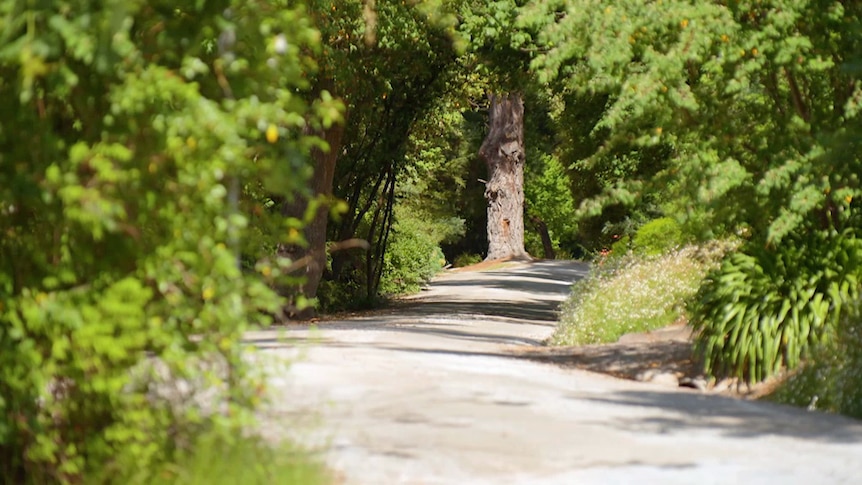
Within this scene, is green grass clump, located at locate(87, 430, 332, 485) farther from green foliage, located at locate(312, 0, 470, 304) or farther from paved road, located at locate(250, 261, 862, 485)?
green foliage, located at locate(312, 0, 470, 304)

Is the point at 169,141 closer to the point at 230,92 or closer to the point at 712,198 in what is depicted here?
the point at 230,92

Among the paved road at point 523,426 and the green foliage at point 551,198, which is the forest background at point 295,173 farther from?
the green foliage at point 551,198

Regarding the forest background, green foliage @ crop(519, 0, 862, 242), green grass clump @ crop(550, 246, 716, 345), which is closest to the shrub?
the forest background

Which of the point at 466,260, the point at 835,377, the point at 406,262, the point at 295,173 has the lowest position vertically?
the point at 835,377

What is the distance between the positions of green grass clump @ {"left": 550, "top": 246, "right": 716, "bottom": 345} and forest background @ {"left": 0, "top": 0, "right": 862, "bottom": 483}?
6.4 inches

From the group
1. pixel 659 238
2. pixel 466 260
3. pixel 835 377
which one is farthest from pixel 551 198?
pixel 835 377

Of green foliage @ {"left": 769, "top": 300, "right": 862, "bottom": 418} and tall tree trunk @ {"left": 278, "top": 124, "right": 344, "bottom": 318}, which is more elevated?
tall tree trunk @ {"left": 278, "top": 124, "right": 344, "bottom": 318}

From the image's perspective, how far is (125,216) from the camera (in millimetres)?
6660

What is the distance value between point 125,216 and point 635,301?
581 inches

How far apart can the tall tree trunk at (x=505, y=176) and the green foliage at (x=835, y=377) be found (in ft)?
115

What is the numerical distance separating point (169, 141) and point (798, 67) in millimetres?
9454

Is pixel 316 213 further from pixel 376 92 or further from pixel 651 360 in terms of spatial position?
pixel 651 360

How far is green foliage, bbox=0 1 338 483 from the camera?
21.5 ft

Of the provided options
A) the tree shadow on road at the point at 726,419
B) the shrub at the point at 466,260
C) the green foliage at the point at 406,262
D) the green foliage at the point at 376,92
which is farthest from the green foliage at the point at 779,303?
the shrub at the point at 466,260
